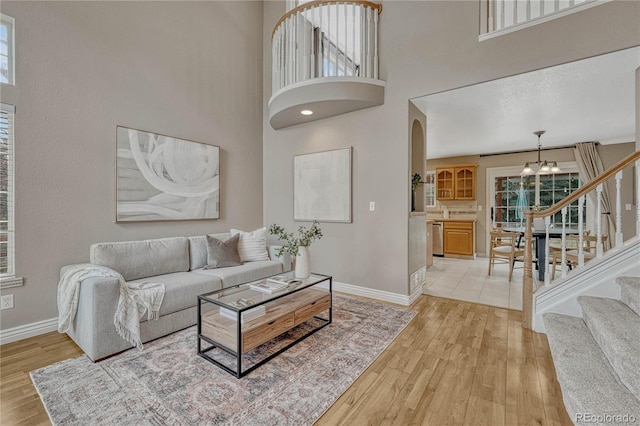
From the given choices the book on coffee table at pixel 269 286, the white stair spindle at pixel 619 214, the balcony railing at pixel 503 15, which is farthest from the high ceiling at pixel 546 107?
the book on coffee table at pixel 269 286

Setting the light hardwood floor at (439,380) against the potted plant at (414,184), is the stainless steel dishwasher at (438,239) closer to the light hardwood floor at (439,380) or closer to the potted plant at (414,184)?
the potted plant at (414,184)

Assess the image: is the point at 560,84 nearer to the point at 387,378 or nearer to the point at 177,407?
the point at 387,378

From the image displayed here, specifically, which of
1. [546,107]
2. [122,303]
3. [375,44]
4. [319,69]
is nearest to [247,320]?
[122,303]

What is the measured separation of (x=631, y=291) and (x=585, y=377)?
946 mm

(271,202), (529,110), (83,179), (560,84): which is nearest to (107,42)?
(83,179)

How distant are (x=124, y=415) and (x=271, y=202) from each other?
346 cm

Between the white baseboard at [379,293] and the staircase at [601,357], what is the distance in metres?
1.35

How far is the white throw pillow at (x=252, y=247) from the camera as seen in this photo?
362 cm

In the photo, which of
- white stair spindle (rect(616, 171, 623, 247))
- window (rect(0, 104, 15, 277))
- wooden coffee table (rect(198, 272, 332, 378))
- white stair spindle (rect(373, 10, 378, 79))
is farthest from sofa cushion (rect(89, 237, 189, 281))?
white stair spindle (rect(616, 171, 623, 247))

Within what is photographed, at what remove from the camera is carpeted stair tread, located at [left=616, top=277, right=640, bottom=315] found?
1.96 m

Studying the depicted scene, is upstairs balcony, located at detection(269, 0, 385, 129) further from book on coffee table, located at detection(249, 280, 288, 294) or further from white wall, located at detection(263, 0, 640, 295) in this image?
book on coffee table, located at detection(249, 280, 288, 294)

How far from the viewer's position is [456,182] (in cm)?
671

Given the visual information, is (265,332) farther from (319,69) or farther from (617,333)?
(319,69)

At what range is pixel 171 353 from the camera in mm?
2186
